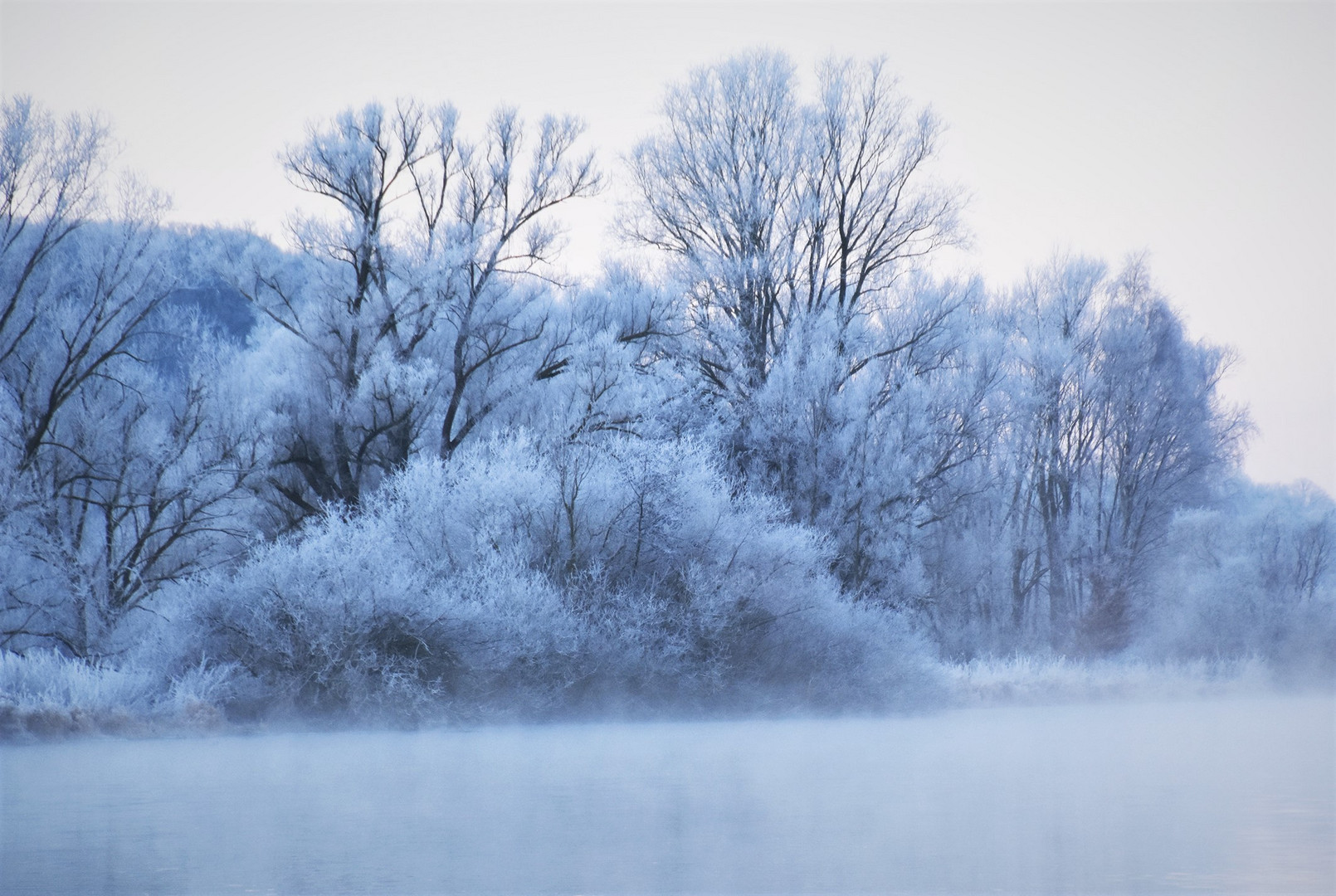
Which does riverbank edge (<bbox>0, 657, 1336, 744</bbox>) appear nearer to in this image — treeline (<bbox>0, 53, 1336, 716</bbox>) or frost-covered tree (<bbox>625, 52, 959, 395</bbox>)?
treeline (<bbox>0, 53, 1336, 716</bbox>)

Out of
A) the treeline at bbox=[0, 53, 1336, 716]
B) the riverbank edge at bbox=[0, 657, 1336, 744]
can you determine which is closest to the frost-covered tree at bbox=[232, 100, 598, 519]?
the treeline at bbox=[0, 53, 1336, 716]

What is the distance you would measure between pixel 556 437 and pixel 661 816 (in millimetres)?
10132

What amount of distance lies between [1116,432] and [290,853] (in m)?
24.0

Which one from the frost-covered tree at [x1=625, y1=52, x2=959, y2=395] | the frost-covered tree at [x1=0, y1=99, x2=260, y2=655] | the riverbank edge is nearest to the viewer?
Result: the riverbank edge

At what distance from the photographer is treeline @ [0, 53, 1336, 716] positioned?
14.2 metres

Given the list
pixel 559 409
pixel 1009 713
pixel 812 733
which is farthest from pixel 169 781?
pixel 1009 713

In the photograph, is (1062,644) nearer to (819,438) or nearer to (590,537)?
(819,438)

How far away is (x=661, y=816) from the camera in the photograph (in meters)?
7.42

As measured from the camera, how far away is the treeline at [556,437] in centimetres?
1419

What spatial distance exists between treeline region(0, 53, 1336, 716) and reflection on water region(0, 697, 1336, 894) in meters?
2.36

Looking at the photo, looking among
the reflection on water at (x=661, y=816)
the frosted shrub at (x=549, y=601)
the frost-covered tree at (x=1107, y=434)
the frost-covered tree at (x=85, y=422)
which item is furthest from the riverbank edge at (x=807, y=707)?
the frost-covered tree at (x=85, y=422)

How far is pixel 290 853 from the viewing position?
6250 millimetres

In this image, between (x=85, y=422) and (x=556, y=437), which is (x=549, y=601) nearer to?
(x=556, y=437)

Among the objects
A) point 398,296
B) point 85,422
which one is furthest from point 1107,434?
point 85,422
